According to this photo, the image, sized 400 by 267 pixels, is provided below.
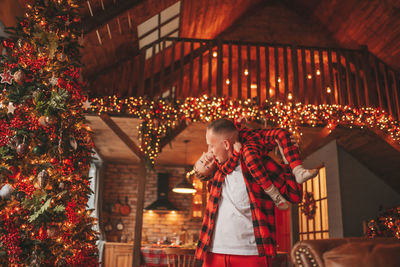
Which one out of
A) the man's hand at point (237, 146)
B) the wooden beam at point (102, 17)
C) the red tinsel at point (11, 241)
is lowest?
the red tinsel at point (11, 241)

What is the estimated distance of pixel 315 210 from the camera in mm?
8234

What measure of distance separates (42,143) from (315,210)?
6.88 meters

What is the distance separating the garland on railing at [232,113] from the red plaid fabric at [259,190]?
12.8 ft

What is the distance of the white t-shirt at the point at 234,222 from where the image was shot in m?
1.41

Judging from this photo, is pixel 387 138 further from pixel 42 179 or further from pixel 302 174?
pixel 42 179

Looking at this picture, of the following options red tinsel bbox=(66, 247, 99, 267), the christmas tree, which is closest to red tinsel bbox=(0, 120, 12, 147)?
the christmas tree

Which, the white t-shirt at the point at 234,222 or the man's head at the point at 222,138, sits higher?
the man's head at the point at 222,138

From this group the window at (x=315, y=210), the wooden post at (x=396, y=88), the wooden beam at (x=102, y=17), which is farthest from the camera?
the window at (x=315, y=210)

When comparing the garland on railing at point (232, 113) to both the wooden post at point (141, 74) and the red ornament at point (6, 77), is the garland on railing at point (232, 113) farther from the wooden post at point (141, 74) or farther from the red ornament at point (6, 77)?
the red ornament at point (6, 77)

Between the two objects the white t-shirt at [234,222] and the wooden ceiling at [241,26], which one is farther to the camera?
the wooden ceiling at [241,26]

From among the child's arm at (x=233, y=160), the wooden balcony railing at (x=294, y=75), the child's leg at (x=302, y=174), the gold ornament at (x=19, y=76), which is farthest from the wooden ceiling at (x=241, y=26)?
the child's leg at (x=302, y=174)

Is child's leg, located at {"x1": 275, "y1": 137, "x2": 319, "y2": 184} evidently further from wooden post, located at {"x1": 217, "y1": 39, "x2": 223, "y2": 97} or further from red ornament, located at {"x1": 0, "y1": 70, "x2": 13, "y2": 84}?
wooden post, located at {"x1": 217, "y1": 39, "x2": 223, "y2": 97}

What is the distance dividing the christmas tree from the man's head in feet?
5.83

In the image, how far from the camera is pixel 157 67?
8109 millimetres
